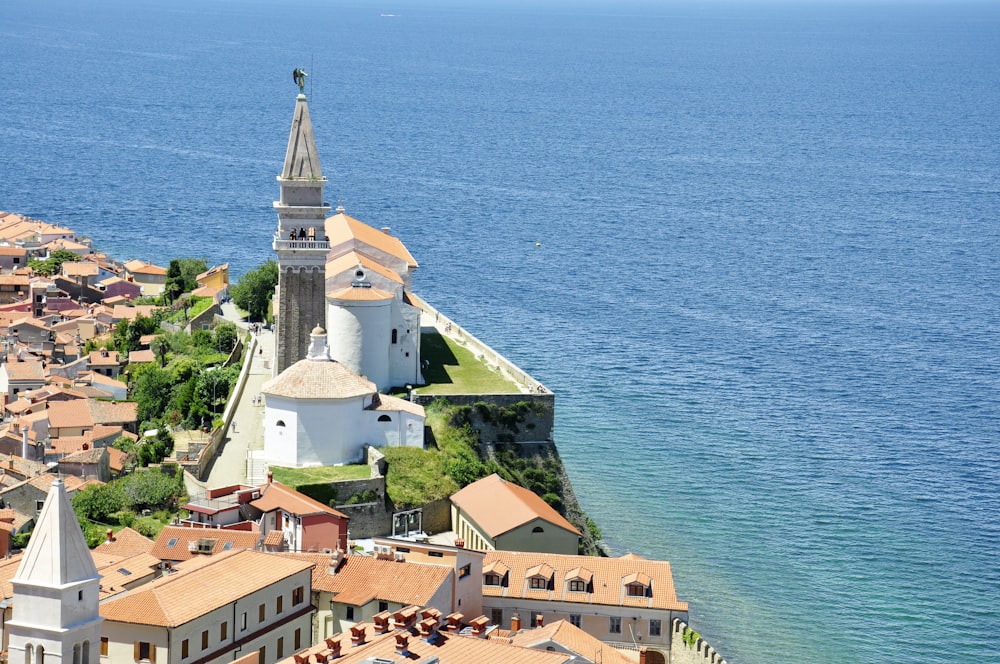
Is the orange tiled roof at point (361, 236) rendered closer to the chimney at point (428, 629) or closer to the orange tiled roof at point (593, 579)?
the orange tiled roof at point (593, 579)

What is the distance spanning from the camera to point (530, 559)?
44.9m

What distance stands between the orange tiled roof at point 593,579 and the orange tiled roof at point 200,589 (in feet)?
22.7

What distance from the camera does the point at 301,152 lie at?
184 ft

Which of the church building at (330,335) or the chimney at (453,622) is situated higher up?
the church building at (330,335)

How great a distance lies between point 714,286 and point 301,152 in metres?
43.3

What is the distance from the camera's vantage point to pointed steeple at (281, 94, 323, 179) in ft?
183

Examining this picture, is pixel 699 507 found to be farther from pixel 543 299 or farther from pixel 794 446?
pixel 543 299

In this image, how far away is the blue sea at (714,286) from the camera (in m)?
55.6

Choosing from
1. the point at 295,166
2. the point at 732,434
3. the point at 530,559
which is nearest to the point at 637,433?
the point at 732,434

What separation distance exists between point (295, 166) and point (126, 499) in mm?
12360

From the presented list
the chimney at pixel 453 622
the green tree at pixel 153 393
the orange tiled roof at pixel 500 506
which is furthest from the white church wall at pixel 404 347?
the chimney at pixel 453 622

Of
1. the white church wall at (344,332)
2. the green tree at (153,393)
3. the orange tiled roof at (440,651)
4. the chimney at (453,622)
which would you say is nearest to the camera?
the orange tiled roof at (440,651)

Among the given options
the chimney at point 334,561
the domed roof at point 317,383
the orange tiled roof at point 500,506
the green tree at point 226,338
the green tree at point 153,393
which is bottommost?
the green tree at point 153,393

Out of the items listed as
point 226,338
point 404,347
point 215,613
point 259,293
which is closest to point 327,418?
point 404,347
